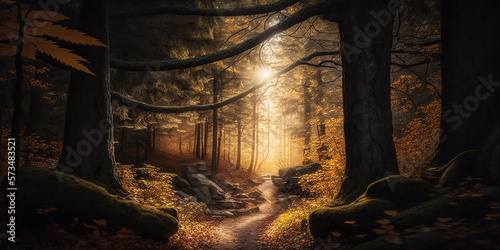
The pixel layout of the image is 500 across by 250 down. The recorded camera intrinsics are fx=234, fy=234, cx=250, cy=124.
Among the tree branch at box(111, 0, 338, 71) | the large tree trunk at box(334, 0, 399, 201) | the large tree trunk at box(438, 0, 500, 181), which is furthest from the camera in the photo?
the tree branch at box(111, 0, 338, 71)

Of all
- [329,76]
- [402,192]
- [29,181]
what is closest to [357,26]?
[402,192]

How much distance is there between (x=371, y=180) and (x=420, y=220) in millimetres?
1777

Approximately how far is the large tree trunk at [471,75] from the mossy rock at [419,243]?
276cm

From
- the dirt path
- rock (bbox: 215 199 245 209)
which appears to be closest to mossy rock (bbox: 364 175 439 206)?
the dirt path

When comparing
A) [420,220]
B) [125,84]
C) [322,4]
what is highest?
[322,4]

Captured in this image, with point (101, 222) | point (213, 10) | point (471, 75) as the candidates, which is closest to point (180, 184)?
point (101, 222)

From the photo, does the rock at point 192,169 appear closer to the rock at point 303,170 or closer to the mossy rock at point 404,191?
the rock at point 303,170

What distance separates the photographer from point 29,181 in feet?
13.3

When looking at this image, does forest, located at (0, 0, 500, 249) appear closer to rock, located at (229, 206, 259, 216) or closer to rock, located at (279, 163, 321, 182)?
rock, located at (229, 206, 259, 216)

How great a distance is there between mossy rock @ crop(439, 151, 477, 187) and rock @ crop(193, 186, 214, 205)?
39.3 feet

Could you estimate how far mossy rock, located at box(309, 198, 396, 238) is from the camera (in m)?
3.92

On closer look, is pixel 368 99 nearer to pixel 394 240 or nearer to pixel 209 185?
pixel 394 240

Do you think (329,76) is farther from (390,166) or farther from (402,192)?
(402,192)

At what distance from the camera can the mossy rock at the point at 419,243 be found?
262cm
